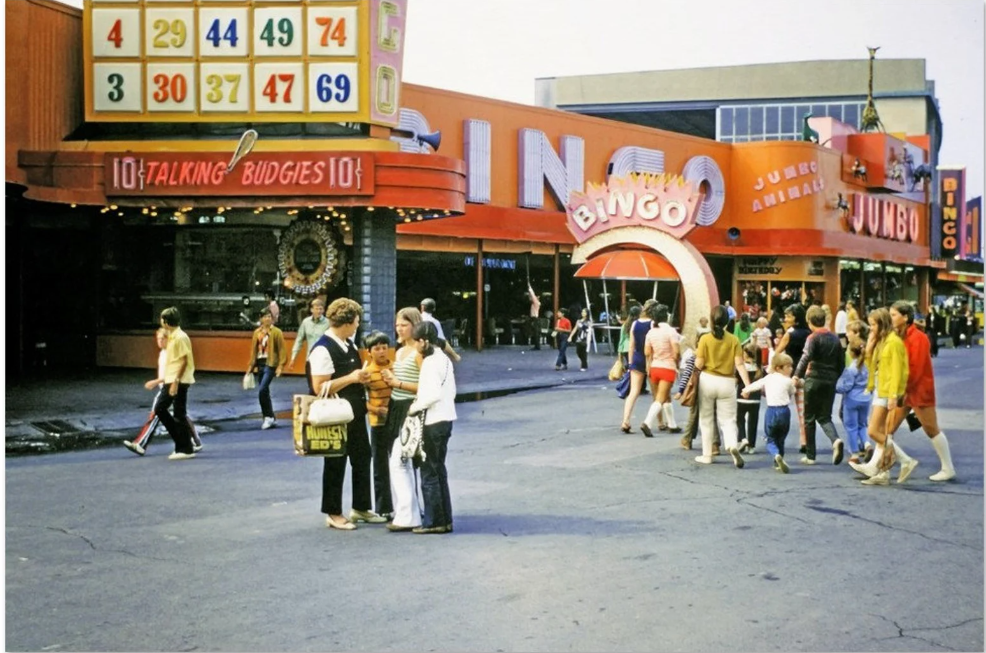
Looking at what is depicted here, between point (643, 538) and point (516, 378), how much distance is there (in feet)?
50.0

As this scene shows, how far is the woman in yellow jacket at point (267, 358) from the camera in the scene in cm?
1534

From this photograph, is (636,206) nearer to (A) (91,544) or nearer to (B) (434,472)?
(B) (434,472)

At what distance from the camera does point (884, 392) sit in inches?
421

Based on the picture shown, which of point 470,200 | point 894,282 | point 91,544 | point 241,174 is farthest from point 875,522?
point 894,282

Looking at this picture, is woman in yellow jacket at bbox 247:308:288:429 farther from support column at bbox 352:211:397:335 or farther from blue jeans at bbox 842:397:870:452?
blue jeans at bbox 842:397:870:452

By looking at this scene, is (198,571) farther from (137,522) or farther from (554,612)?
(554,612)

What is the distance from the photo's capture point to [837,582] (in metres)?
7.23

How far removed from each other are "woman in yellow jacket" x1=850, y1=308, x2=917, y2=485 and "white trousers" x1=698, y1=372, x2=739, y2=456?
1301 mm

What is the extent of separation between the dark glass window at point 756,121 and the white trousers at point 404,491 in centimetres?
6302

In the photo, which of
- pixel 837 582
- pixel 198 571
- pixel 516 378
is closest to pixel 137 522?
pixel 198 571

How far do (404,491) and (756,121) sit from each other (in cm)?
6362

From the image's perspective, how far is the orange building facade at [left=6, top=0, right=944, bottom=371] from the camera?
69.7 ft

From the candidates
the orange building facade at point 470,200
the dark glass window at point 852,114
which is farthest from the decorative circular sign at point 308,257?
the dark glass window at point 852,114

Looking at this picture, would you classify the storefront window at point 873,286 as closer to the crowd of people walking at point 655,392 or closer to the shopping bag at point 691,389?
the crowd of people walking at point 655,392
